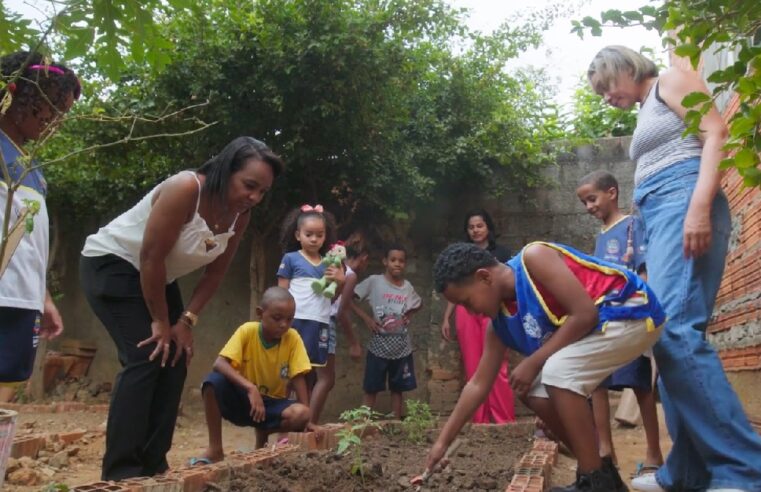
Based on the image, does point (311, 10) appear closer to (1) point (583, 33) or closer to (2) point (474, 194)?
(2) point (474, 194)

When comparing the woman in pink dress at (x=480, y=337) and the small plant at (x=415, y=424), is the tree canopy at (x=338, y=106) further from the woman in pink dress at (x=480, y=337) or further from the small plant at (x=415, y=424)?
the small plant at (x=415, y=424)

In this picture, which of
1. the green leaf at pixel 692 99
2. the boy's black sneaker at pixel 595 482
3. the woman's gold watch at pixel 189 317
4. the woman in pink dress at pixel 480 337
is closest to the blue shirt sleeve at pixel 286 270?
the woman in pink dress at pixel 480 337

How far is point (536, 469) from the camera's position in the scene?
3.13 metres

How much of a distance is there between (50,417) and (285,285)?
10.0 ft

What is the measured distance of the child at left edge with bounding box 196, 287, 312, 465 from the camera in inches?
167

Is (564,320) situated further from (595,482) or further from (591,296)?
(595,482)

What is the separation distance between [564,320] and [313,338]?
2.96 meters

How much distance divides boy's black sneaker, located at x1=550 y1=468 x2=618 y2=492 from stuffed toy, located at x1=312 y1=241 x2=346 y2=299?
9.89 feet

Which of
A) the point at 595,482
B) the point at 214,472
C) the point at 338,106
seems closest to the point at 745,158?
the point at 595,482

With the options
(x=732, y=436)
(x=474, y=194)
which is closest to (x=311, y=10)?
(x=474, y=194)

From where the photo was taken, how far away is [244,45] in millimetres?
6230

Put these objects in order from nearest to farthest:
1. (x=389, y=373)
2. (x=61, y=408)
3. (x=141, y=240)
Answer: (x=141, y=240) < (x=389, y=373) < (x=61, y=408)

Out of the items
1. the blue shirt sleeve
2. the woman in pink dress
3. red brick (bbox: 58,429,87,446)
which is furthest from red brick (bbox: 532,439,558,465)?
red brick (bbox: 58,429,87,446)

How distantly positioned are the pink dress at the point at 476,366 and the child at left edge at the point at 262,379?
196cm
